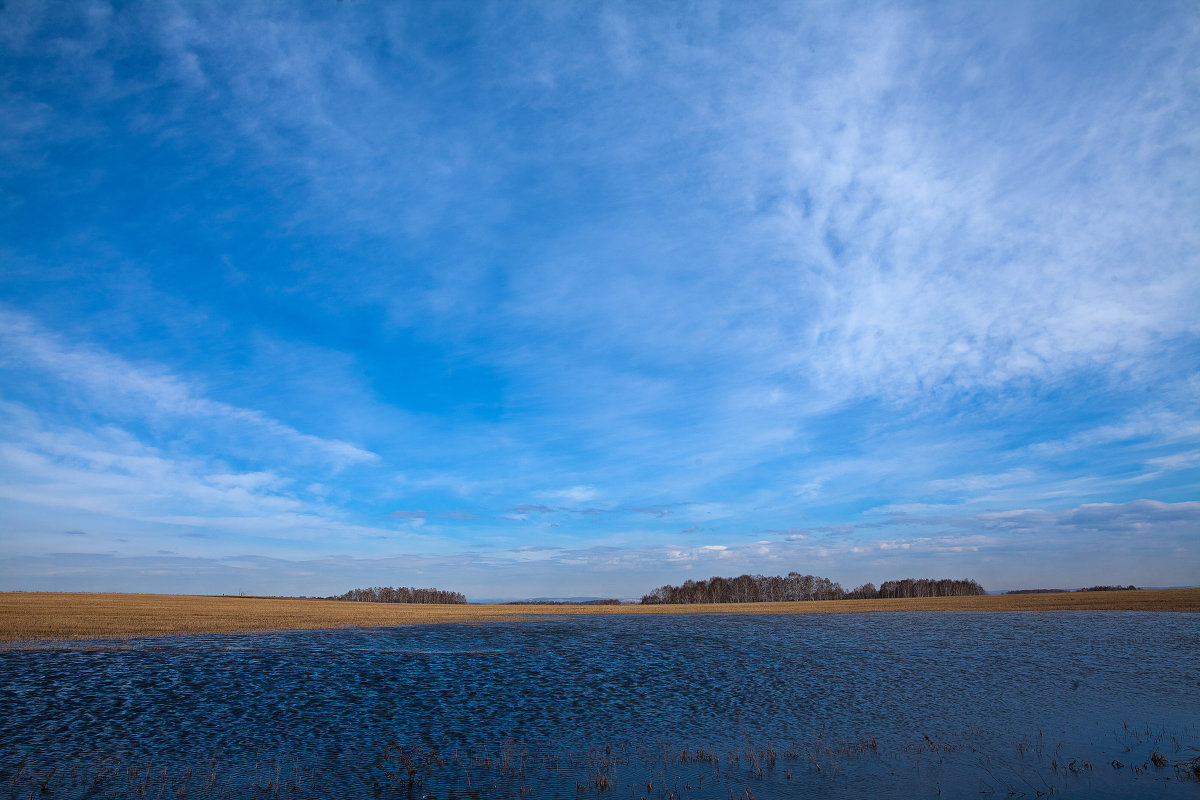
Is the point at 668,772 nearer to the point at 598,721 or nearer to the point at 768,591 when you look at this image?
the point at 598,721

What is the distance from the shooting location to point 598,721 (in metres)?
22.1

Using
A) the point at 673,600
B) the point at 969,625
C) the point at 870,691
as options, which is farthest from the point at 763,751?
the point at 673,600

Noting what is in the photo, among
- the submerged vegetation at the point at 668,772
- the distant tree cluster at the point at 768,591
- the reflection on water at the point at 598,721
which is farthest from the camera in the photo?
the distant tree cluster at the point at 768,591

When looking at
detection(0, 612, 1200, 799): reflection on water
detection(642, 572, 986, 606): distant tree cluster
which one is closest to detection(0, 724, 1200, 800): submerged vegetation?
detection(0, 612, 1200, 799): reflection on water

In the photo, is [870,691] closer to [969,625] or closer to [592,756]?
[592,756]

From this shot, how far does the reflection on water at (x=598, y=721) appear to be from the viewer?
14969mm

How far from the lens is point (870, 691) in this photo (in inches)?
1069

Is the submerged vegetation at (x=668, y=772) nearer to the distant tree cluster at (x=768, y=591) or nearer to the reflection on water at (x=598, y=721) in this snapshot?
the reflection on water at (x=598, y=721)

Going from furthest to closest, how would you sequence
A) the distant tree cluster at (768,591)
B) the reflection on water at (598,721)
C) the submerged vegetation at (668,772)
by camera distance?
1. the distant tree cluster at (768,591)
2. the reflection on water at (598,721)
3. the submerged vegetation at (668,772)

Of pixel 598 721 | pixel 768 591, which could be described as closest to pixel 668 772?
pixel 598 721

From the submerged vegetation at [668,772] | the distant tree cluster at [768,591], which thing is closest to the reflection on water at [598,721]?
the submerged vegetation at [668,772]

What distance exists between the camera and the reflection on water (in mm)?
14969

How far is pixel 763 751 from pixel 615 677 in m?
15.8

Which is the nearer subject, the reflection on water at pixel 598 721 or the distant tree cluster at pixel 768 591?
the reflection on water at pixel 598 721
